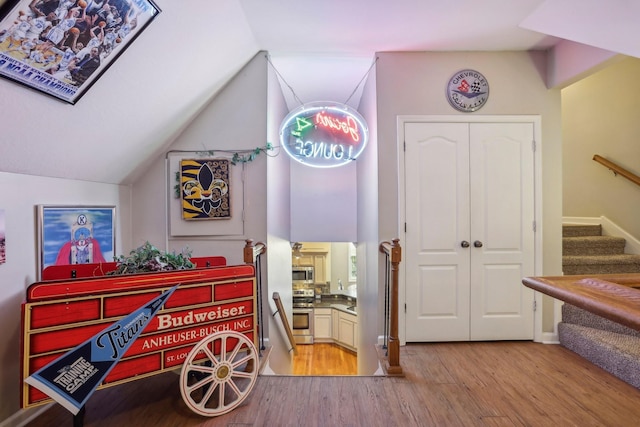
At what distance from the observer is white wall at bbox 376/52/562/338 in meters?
3.07

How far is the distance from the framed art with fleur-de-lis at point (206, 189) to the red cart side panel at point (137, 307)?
1104 millimetres

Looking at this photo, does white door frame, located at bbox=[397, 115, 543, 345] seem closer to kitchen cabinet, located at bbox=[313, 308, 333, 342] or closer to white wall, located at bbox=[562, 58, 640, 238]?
white wall, located at bbox=[562, 58, 640, 238]

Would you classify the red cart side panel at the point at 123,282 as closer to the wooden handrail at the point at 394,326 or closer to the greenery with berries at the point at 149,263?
the greenery with berries at the point at 149,263

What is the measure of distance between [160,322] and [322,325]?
7.08 metres

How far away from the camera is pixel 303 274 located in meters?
8.68

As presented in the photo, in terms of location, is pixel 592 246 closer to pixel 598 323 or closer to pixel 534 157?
pixel 598 323

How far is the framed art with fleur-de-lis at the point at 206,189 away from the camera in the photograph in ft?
10.2


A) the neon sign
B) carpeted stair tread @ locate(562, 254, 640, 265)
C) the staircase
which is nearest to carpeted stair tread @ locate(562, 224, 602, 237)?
the staircase

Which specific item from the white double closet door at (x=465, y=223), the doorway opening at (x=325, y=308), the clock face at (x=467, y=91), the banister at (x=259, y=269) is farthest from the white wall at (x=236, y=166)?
the doorway opening at (x=325, y=308)

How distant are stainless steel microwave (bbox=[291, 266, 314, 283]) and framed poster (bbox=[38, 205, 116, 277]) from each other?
20.0 feet

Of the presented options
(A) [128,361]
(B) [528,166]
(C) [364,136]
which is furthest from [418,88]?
(A) [128,361]

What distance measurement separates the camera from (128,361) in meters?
1.75

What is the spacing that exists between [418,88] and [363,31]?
753 millimetres

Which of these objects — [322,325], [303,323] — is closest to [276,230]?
[303,323]
